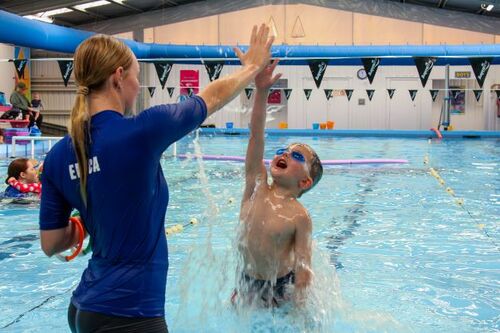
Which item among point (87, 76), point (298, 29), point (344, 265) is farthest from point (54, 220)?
point (298, 29)

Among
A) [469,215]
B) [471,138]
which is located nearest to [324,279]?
[469,215]

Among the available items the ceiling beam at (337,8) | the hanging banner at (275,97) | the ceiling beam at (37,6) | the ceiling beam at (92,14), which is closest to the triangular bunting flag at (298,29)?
the ceiling beam at (337,8)

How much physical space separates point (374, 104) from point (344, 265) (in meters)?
21.1

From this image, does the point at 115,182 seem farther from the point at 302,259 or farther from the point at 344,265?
the point at 344,265

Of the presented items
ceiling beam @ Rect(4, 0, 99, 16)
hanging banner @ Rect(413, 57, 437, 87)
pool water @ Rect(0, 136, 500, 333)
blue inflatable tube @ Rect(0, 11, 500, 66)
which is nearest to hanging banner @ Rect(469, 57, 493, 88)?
blue inflatable tube @ Rect(0, 11, 500, 66)

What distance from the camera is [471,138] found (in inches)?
810

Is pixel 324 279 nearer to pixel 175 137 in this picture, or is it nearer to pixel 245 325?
pixel 245 325

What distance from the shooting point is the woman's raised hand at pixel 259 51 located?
175 centimetres

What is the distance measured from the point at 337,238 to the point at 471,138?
16759 millimetres

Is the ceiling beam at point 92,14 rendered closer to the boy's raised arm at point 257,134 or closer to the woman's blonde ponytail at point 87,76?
the boy's raised arm at point 257,134

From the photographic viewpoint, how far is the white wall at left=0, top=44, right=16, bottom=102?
23.1 metres

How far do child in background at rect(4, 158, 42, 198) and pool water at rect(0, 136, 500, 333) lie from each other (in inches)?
7.9

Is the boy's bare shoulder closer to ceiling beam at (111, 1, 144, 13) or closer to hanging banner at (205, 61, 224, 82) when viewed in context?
hanging banner at (205, 61, 224, 82)

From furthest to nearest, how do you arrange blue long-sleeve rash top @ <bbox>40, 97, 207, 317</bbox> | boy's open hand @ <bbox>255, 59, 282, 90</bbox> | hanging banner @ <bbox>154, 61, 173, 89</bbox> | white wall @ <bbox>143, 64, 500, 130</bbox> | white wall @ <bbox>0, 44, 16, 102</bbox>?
white wall @ <bbox>143, 64, 500, 130</bbox>, white wall @ <bbox>0, 44, 16, 102</bbox>, hanging banner @ <bbox>154, 61, 173, 89</bbox>, boy's open hand @ <bbox>255, 59, 282, 90</bbox>, blue long-sleeve rash top @ <bbox>40, 97, 207, 317</bbox>
